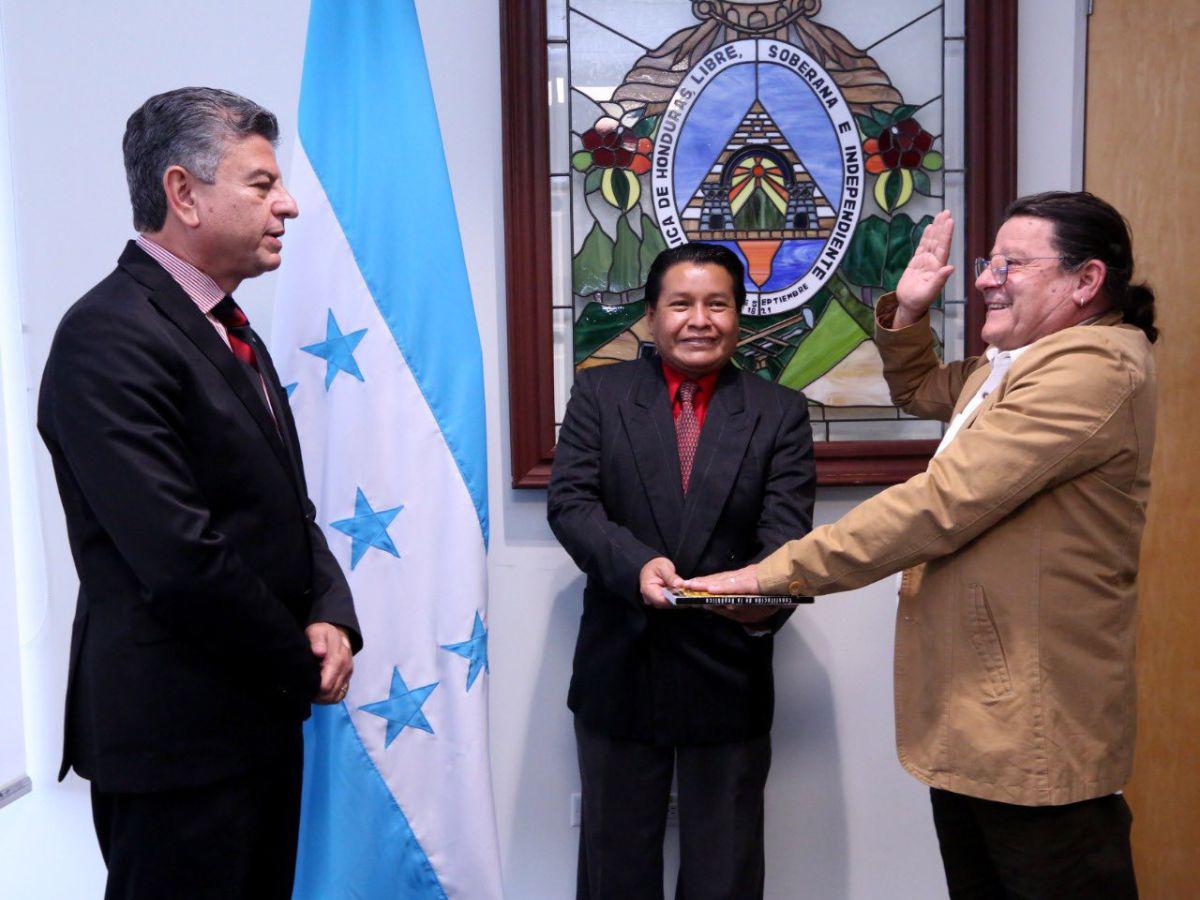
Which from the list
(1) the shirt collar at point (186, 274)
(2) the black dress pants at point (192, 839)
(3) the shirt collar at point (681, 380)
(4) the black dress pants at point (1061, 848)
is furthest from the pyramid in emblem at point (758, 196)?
(2) the black dress pants at point (192, 839)

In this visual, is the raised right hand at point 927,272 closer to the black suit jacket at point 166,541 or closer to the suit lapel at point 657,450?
the suit lapel at point 657,450

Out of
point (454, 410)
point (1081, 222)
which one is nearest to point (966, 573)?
point (1081, 222)

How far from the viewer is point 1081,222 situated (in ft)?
4.66

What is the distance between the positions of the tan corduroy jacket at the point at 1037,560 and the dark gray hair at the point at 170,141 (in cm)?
103

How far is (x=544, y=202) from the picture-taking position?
2141mm

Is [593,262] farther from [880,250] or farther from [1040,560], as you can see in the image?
[1040,560]

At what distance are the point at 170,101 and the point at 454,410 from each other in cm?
74

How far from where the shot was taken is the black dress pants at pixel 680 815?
6.02 feet

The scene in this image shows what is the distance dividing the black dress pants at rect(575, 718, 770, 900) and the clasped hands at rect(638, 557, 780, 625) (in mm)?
300

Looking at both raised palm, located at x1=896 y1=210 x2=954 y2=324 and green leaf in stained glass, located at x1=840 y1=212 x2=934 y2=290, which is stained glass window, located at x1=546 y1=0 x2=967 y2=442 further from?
raised palm, located at x1=896 y1=210 x2=954 y2=324

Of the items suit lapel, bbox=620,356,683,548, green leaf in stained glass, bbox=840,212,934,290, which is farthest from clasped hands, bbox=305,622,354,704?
green leaf in stained glass, bbox=840,212,934,290

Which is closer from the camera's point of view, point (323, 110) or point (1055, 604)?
point (1055, 604)

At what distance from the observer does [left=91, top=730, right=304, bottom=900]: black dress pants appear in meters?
1.19

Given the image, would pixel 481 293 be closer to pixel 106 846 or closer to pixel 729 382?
pixel 729 382
